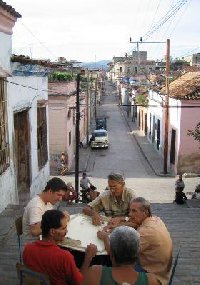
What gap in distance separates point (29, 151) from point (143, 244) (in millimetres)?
8750

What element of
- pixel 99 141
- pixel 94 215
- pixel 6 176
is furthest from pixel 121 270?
pixel 99 141

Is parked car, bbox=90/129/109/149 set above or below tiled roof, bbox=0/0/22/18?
below

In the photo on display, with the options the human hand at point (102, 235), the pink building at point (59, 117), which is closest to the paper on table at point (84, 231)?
the human hand at point (102, 235)

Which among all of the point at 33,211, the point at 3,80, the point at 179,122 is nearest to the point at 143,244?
the point at 33,211

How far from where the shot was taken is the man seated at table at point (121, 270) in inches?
125

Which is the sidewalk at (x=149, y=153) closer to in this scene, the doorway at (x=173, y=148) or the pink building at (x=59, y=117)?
the doorway at (x=173, y=148)

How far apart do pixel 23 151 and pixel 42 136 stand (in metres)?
2.51

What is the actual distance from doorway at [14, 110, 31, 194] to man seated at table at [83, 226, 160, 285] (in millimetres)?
9451

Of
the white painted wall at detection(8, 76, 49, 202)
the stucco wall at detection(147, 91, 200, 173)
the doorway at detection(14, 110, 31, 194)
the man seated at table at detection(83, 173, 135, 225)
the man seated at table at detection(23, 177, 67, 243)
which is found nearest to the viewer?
the man seated at table at detection(23, 177, 67, 243)

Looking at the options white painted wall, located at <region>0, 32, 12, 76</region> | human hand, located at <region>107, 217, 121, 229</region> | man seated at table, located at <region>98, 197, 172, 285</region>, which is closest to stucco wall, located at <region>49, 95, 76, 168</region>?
white painted wall, located at <region>0, 32, 12, 76</region>

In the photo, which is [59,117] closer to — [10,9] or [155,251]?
[10,9]

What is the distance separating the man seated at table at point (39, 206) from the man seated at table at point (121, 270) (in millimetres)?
1941

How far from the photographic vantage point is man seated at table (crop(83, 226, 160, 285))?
3.19 metres

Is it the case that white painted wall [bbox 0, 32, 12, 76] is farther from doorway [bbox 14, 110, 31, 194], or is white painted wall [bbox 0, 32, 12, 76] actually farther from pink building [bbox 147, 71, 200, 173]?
pink building [bbox 147, 71, 200, 173]
